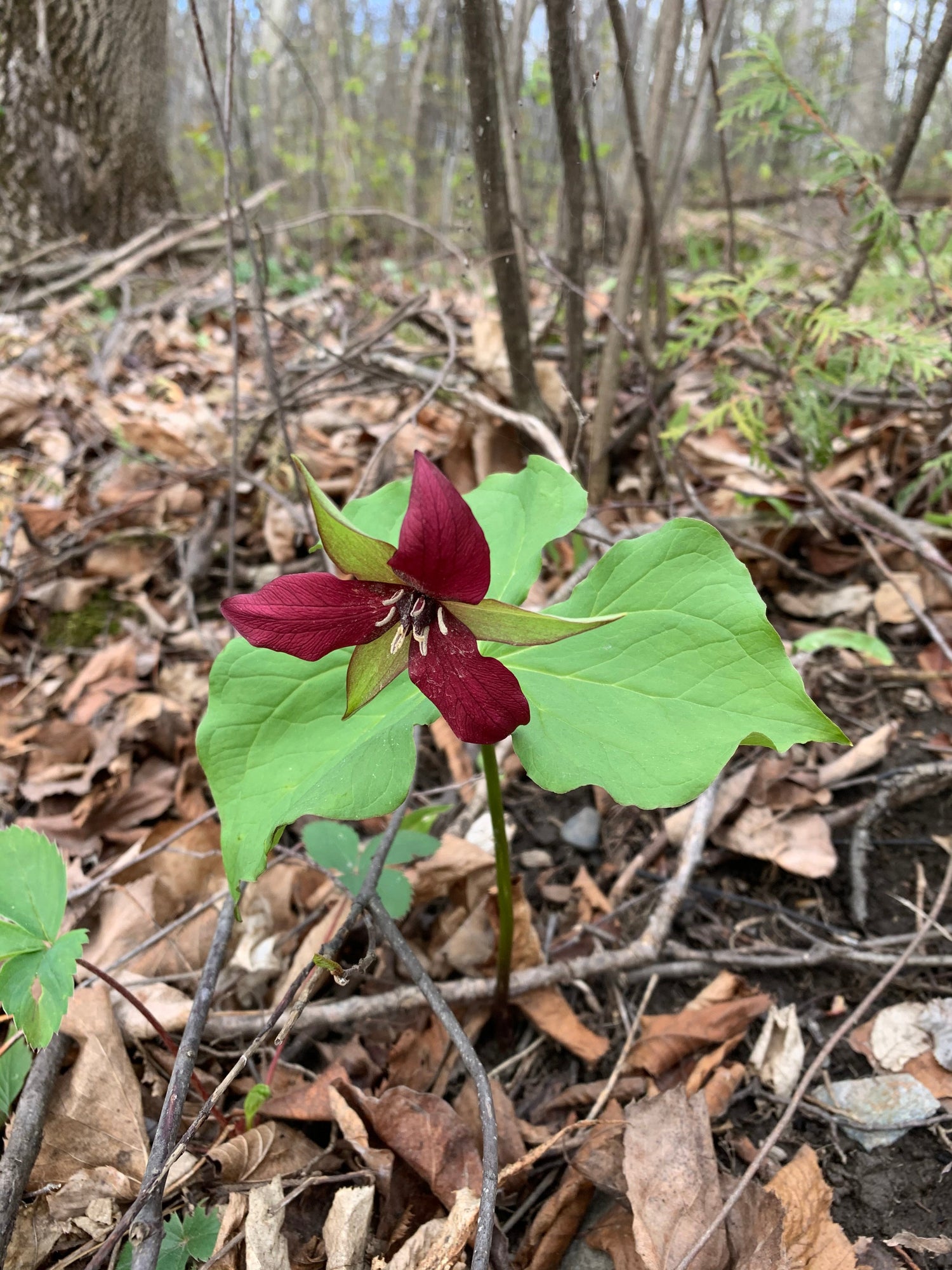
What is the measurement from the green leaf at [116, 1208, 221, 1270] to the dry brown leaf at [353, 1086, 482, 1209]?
25 centimetres

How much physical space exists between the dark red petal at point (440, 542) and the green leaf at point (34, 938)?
2.13 feet

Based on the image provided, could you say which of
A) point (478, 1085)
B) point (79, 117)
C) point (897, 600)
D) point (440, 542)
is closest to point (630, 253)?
point (897, 600)

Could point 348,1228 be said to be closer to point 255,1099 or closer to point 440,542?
point 255,1099

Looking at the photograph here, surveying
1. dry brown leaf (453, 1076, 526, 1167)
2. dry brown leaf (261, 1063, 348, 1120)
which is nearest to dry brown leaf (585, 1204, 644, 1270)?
dry brown leaf (453, 1076, 526, 1167)

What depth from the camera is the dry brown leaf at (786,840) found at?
57.7 inches

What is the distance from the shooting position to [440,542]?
77 centimetres

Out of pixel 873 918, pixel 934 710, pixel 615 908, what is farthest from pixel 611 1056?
pixel 934 710

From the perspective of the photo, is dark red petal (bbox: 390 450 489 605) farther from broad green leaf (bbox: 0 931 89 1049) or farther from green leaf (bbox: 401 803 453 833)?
green leaf (bbox: 401 803 453 833)

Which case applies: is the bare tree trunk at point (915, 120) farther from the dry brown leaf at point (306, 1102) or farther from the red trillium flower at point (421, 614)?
the dry brown leaf at point (306, 1102)

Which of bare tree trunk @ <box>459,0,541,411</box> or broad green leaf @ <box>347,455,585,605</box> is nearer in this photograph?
broad green leaf @ <box>347,455,585,605</box>

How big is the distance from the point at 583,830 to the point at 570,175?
1.60m

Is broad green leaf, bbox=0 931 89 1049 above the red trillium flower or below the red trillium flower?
below

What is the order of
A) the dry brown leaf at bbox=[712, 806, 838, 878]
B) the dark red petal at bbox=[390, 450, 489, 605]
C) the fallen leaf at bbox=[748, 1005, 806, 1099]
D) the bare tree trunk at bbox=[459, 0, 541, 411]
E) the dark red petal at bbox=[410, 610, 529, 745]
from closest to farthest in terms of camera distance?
the dark red petal at bbox=[390, 450, 489, 605] → the dark red petal at bbox=[410, 610, 529, 745] → the fallen leaf at bbox=[748, 1005, 806, 1099] → the dry brown leaf at bbox=[712, 806, 838, 878] → the bare tree trunk at bbox=[459, 0, 541, 411]

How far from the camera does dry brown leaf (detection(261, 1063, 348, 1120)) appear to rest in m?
1.17
